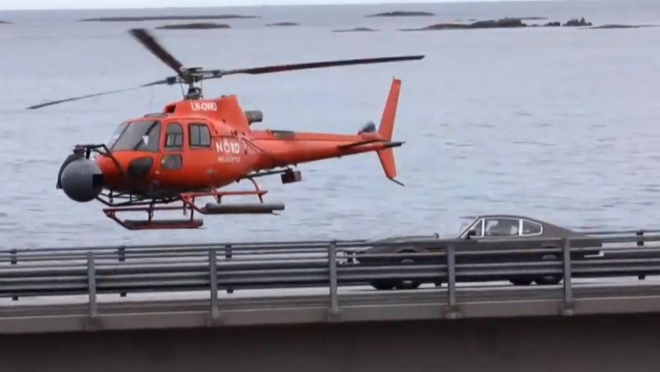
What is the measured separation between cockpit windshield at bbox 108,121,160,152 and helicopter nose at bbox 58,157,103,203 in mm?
959

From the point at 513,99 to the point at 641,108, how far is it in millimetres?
14836

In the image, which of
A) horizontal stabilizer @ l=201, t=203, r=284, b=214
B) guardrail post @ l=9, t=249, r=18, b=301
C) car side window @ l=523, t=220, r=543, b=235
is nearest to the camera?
guardrail post @ l=9, t=249, r=18, b=301

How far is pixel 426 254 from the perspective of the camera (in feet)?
65.4

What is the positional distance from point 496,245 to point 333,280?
16.2 feet

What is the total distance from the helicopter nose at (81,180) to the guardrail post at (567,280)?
848 cm

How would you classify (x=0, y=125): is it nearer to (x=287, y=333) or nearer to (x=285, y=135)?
(x=285, y=135)

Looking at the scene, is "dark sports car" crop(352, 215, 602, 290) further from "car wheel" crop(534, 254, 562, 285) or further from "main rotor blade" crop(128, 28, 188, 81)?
"main rotor blade" crop(128, 28, 188, 81)

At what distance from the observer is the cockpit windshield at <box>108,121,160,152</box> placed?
25.1m

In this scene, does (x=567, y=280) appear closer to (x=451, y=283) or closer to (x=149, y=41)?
(x=451, y=283)

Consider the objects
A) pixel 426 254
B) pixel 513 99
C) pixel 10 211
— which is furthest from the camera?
pixel 513 99

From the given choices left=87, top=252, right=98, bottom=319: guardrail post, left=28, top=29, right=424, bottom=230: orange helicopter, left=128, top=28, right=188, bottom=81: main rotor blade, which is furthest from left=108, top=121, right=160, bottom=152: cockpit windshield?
left=87, top=252, right=98, bottom=319: guardrail post

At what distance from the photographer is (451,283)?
57.7 feet

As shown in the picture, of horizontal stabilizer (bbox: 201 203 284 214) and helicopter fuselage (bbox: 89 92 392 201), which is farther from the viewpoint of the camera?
helicopter fuselage (bbox: 89 92 392 201)

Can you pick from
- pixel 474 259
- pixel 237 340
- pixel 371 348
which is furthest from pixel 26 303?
pixel 474 259
